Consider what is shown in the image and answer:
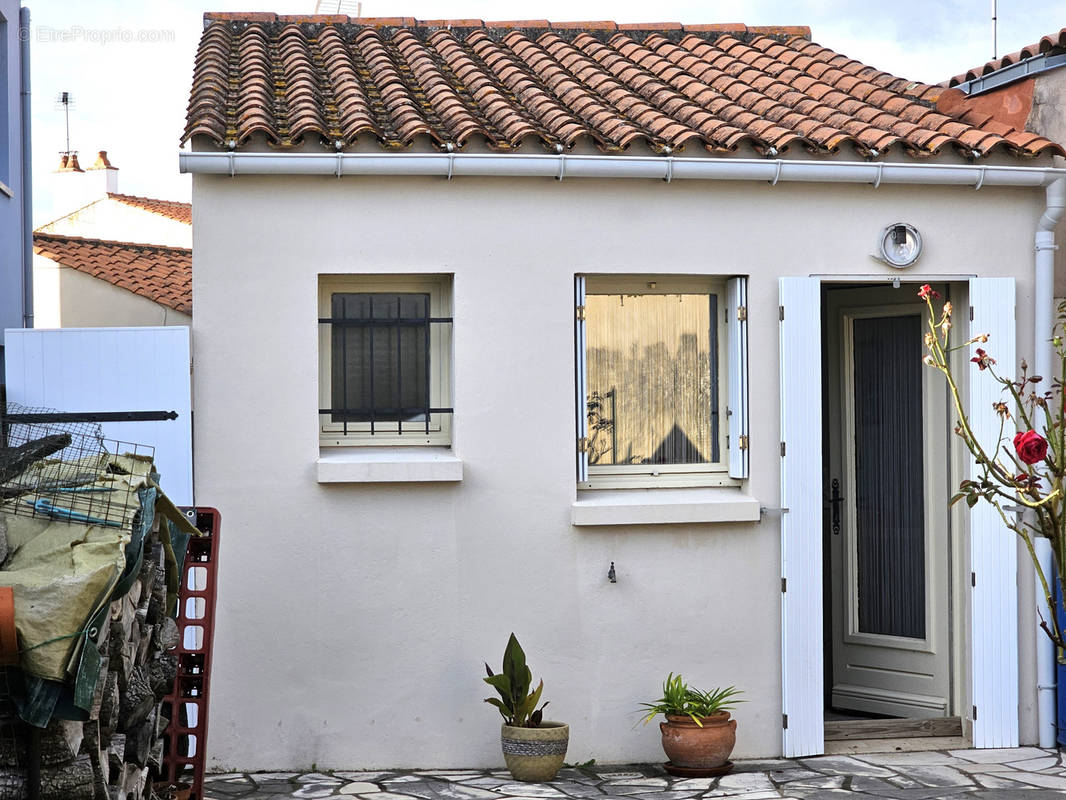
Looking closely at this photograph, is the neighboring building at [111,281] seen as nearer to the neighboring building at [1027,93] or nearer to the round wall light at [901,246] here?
the round wall light at [901,246]

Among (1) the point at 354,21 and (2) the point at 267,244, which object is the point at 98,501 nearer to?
(2) the point at 267,244

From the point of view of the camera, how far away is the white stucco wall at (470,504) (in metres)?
7.49

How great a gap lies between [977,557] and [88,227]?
53.0 feet

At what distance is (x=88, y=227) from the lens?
20.3 metres

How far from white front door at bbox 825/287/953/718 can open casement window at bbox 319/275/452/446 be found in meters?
3.07

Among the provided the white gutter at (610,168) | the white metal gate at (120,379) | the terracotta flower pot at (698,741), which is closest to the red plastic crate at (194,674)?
the white metal gate at (120,379)

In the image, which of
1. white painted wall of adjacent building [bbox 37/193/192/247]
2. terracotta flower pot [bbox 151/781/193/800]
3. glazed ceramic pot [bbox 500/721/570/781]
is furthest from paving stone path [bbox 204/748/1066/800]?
white painted wall of adjacent building [bbox 37/193/192/247]

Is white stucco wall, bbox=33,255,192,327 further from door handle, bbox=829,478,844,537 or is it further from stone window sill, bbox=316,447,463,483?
door handle, bbox=829,478,844,537

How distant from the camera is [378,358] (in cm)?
784

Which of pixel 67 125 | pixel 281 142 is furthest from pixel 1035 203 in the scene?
pixel 67 125

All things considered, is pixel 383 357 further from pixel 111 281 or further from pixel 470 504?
pixel 111 281

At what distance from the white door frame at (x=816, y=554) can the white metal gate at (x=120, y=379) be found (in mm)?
3590

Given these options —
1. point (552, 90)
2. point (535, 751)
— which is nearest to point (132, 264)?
point (552, 90)

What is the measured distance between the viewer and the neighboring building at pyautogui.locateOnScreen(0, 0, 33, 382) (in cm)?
1019
